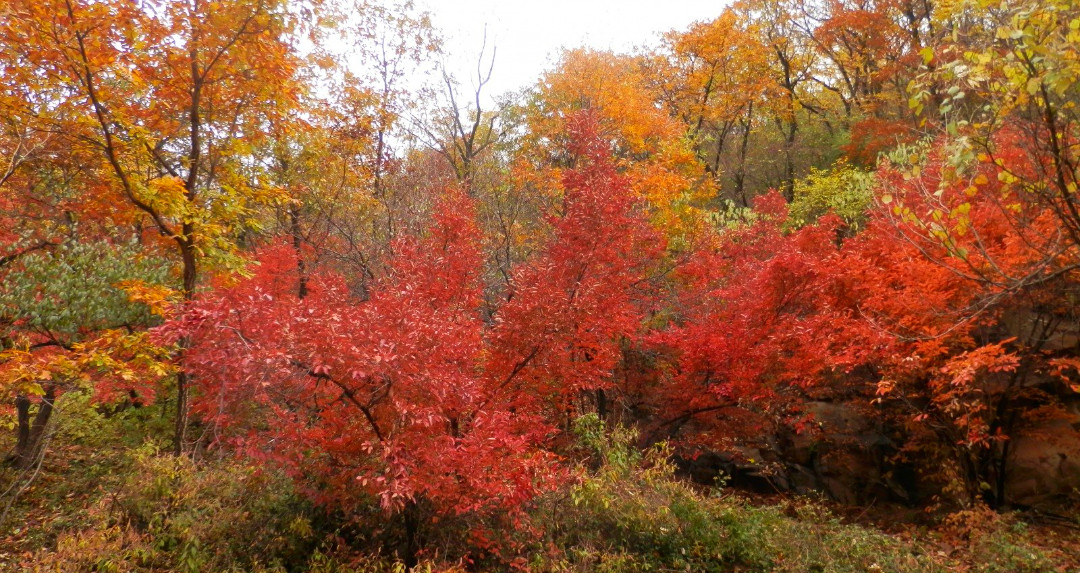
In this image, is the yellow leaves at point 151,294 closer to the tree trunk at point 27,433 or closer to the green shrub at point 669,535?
the tree trunk at point 27,433

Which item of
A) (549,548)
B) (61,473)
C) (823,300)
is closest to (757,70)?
(823,300)

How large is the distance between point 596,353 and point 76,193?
26.9 ft

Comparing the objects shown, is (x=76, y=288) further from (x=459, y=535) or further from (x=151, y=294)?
(x=459, y=535)

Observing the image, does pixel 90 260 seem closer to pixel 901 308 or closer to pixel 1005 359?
pixel 901 308

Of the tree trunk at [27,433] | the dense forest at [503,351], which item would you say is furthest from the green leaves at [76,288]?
the tree trunk at [27,433]

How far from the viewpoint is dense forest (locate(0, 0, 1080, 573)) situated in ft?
17.9

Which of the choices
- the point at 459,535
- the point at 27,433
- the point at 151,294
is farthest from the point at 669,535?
the point at 27,433

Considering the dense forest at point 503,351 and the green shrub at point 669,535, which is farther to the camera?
the green shrub at point 669,535

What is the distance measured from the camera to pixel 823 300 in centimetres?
938

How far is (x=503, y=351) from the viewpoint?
25.7ft

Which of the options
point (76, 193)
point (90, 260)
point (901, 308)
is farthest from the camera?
point (76, 193)

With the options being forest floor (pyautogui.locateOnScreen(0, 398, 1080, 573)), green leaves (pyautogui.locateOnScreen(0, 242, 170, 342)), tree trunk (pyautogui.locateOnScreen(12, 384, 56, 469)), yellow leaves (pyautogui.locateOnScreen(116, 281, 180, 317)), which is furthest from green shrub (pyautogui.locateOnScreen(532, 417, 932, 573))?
tree trunk (pyautogui.locateOnScreen(12, 384, 56, 469))

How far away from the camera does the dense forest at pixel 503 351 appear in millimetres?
5453

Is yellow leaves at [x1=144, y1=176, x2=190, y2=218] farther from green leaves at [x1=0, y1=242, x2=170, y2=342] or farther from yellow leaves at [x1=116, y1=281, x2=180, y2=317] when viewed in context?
green leaves at [x1=0, y1=242, x2=170, y2=342]
